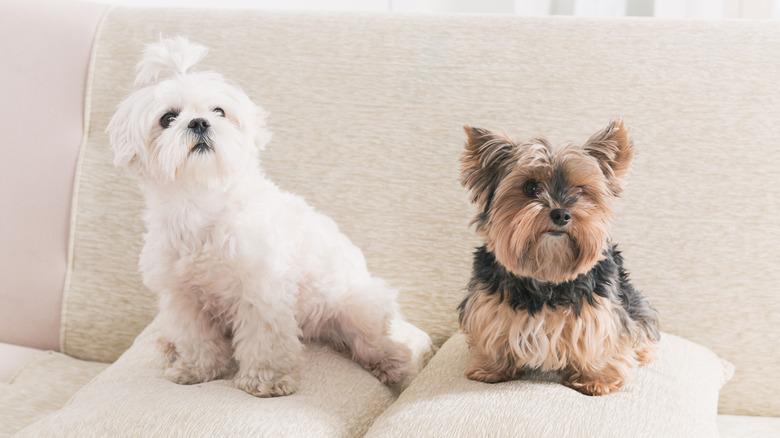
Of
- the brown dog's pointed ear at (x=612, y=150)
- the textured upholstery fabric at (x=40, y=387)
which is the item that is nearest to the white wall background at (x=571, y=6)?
the brown dog's pointed ear at (x=612, y=150)

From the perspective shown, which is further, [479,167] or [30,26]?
[30,26]

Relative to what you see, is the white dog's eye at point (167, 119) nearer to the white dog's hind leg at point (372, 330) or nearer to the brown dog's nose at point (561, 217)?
the white dog's hind leg at point (372, 330)

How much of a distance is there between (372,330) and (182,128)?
72 centimetres

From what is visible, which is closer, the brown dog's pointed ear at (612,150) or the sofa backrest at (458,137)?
the brown dog's pointed ear at (612,150)

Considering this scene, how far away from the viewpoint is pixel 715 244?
1.90 meters

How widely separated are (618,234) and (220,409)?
1.21 metres

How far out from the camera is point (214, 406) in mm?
1460

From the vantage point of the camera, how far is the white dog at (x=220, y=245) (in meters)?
1.57

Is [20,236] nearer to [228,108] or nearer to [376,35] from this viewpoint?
[228,108]

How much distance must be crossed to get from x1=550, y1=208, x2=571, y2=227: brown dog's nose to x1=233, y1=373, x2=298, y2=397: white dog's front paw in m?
0.76

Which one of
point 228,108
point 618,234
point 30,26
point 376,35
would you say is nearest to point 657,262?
point 618,234

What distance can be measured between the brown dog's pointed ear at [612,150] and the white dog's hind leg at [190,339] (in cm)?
105

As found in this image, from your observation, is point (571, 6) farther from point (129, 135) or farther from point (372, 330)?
point (129, 135)

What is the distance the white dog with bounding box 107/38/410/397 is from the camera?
157 cm
